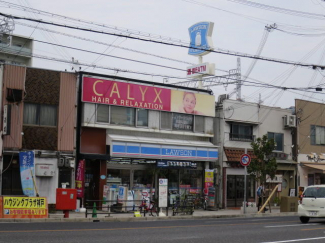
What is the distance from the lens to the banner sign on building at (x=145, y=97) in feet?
100.0

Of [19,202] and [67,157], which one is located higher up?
[67,157]

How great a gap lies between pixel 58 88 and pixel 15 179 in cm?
565

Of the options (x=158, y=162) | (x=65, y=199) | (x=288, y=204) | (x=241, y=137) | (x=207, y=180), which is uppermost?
(x=241, y=137)

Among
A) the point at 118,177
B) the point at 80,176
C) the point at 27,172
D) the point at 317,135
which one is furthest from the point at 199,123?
the point at 317,135

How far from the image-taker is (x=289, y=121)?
136 feet

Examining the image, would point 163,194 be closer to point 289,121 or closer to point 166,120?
point 166,120

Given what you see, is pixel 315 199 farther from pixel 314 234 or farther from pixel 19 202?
pixel 19 202

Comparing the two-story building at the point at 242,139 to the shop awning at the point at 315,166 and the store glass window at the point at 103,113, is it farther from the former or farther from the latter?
the store glass window at the point at 103,113

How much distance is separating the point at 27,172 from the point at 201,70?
57.5 feet

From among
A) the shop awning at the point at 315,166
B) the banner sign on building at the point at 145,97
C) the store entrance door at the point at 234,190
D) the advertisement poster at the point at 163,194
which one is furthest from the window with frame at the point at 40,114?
the shop awning at the point at 315,166

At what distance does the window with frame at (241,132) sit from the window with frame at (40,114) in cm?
1441

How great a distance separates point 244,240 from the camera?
1493 cm

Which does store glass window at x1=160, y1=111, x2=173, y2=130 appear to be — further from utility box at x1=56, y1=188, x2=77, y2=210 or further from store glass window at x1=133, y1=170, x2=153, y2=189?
utility box at x1=56, y1=188, x2=77, y2=210

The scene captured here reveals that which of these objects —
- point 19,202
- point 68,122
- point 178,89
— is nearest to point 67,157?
point 68,122
